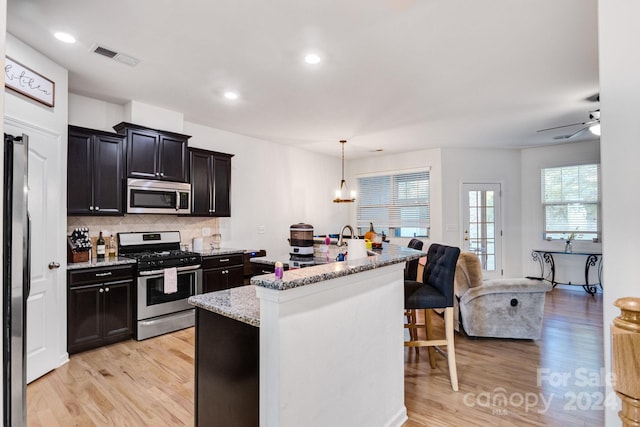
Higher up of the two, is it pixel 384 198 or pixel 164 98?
pixel 164 98

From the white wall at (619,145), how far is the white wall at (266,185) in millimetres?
4436

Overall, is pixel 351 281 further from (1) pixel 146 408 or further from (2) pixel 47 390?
(2) pixel 47 390

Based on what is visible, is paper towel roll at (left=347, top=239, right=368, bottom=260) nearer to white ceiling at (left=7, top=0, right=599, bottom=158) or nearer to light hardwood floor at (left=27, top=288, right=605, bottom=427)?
light hardwood floor at (left=27, top=288, right=605, bottom=427)

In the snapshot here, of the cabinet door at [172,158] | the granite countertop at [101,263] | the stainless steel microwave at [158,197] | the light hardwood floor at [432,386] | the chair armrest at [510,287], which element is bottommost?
the light hardwood floor at [432,386]

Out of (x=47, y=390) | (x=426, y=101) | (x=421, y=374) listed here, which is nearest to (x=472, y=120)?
(x=426, y=101)

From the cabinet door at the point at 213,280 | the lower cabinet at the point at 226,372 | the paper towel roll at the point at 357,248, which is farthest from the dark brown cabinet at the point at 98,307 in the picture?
the paper towel roll at the point at 357,248

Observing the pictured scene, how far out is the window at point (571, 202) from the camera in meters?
5.94

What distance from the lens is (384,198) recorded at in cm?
733

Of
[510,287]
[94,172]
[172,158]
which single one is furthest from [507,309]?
[94,172]

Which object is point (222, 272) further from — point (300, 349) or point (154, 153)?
point (300, 349)

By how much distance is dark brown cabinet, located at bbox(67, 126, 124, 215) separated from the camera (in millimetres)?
3312

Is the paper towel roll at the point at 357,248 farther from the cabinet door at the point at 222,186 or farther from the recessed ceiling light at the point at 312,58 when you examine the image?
the cabinet door at the point at 222,186

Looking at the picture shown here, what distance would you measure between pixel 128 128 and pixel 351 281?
3.33m

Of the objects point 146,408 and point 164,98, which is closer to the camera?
point 146,408
